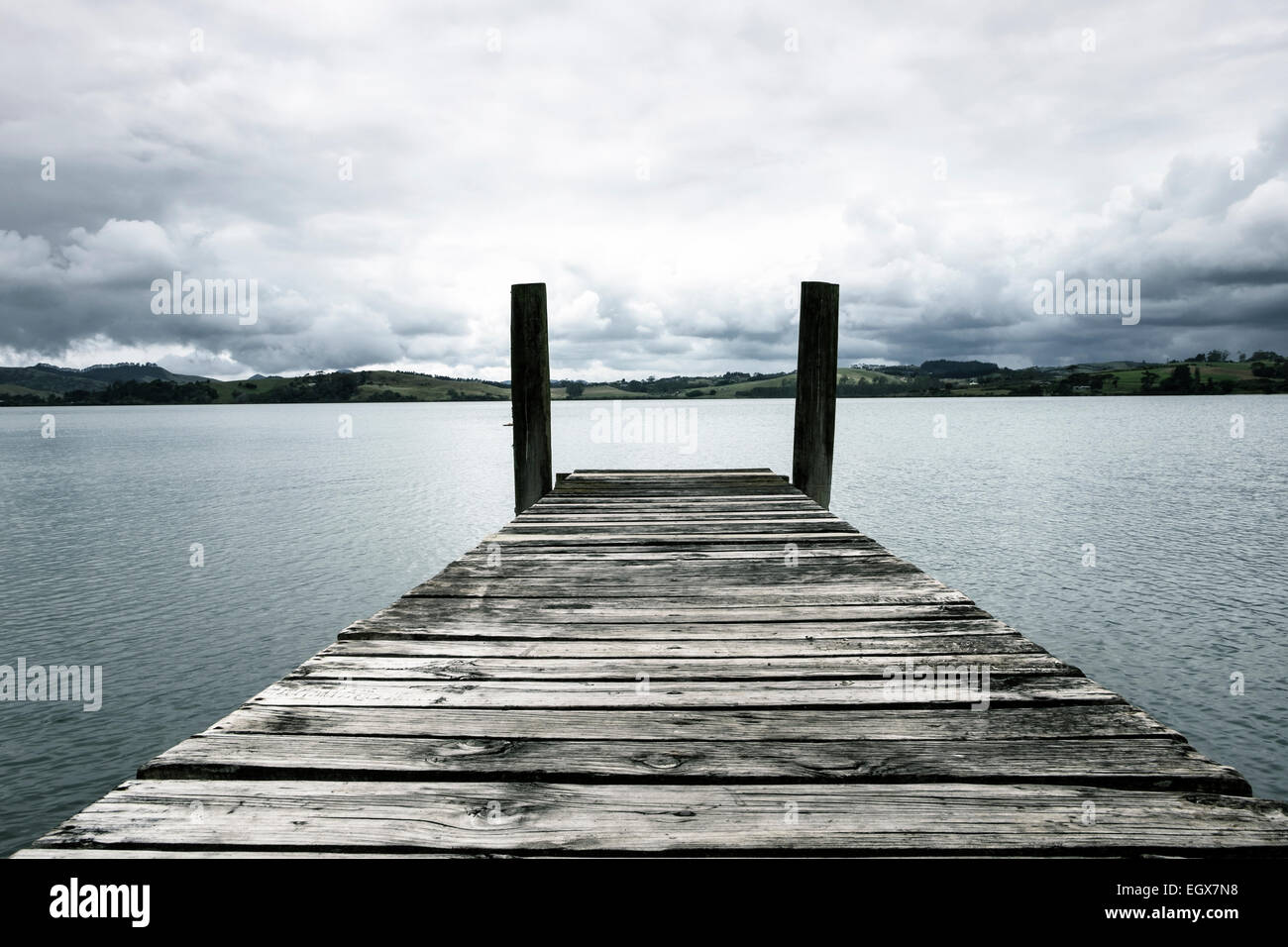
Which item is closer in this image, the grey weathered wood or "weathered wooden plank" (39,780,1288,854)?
"weathered wooden plank" (39,780,1288,854)

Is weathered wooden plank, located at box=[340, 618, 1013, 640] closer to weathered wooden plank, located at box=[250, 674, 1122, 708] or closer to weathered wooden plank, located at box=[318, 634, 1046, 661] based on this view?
weathered wooden plank, located at box=[318, 634, 1046, 661]

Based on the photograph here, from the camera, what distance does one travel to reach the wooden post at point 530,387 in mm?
8492

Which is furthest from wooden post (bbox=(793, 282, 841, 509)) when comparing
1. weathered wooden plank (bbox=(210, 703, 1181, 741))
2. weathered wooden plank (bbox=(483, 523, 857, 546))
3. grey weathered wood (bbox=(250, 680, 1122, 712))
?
weathered wooden plank (bbox=(210, 703, 1181, 741))

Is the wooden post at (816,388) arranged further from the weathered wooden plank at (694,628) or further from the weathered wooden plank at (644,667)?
the weathered wooden plank at (644,667)

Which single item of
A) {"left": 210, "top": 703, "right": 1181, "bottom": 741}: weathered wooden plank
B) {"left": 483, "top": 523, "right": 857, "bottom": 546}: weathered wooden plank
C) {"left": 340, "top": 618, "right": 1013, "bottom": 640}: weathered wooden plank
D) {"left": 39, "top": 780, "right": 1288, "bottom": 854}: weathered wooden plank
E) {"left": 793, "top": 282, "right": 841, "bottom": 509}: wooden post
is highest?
{"left": 793, "top": 282, "right": 841, "bottom": 509}: wooden post

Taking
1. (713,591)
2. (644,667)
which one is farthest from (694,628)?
(713,591)

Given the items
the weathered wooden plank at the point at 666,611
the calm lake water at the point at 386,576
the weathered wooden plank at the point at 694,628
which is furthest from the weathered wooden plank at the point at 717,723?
the calm lake water at the point at 386,576

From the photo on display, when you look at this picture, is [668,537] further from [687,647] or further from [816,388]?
[816,388]

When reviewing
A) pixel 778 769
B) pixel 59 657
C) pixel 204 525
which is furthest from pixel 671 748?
pixel 204 525

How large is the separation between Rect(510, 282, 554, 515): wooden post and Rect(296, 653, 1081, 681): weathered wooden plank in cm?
541

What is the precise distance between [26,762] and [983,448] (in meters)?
57.6

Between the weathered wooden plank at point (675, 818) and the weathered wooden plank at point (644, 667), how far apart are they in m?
0.85

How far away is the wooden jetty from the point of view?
1932 millimetres
